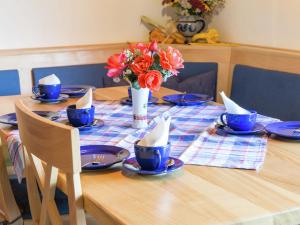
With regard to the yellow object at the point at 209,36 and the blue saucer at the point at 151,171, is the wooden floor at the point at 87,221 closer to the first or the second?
the blue saucer at the point at 151,171

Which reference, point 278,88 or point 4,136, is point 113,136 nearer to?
point 4,136

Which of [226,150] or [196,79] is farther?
[196,79]

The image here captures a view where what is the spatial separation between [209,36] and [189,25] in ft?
0.57

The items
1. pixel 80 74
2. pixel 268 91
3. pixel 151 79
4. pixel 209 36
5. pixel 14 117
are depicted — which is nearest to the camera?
pixel 151 79

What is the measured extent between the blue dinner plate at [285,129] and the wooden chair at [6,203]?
0.99 m

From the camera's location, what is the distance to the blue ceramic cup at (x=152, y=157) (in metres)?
1.26

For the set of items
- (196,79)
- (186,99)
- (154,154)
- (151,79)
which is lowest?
(196,79)

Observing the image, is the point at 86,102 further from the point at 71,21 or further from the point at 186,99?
the point at 71,21

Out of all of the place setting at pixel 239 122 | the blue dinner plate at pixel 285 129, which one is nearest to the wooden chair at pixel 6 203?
the place setting at pixel 239 122

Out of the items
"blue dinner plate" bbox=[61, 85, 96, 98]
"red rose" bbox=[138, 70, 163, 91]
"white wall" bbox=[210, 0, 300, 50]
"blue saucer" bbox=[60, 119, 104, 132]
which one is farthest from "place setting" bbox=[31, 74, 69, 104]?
"white wall" bbox=[210, 0, 300, 50]

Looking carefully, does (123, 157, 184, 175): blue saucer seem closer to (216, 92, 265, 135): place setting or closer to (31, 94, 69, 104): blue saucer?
(216, 92, 265, 135): place setting

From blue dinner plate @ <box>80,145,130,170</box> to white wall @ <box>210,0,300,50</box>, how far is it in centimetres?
191

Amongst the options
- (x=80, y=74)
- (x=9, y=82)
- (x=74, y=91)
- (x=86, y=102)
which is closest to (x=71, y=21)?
(x=80, y=74)

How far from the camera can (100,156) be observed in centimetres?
145
